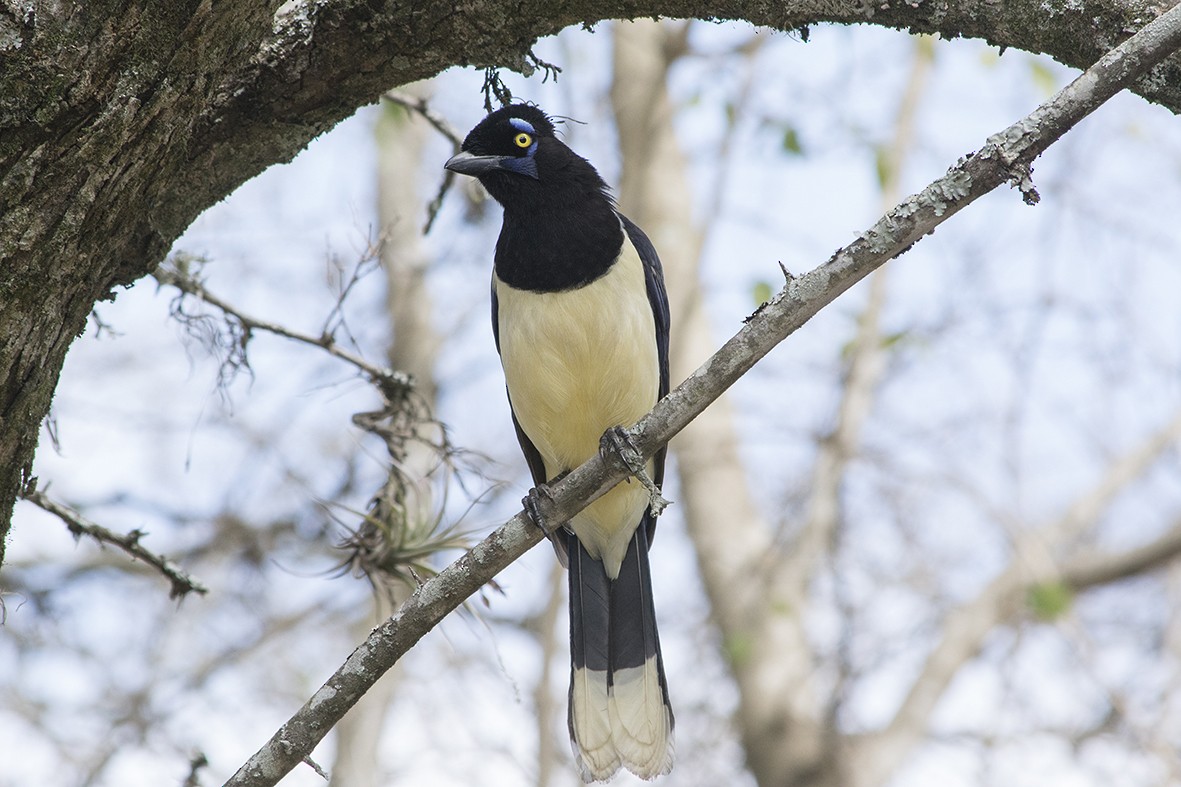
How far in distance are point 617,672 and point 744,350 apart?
7.01 ft

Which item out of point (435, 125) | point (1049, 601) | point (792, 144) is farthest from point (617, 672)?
point (792, 144)

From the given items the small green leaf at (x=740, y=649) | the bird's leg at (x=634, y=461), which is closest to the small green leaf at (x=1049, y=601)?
the small green leaf at (x=740, y=649)

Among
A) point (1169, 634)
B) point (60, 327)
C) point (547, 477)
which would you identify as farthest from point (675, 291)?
point (60, 327)

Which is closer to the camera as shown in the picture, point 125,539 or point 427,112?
point 125,539

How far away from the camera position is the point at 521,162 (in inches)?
178

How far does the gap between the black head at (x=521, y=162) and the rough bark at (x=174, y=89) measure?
1565 mm

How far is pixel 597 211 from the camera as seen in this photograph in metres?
4.49

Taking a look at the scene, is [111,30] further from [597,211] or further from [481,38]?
[597,211]

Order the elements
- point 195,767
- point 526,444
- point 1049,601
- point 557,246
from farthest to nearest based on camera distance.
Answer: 1. point 1049,601
2. point 526,444
3. point 557,246
4. point 195,767

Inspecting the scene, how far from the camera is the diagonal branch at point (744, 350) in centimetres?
231

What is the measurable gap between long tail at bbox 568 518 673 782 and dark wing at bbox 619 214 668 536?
34 centimetres

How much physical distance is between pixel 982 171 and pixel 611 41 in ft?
23.9

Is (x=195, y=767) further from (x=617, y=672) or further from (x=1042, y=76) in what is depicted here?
(x=1042, y=76)

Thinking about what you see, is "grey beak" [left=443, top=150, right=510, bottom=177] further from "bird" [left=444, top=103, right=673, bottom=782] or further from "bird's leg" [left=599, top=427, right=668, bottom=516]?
"bird's leg" [left=599, top=427, right=668, bottom=516]
